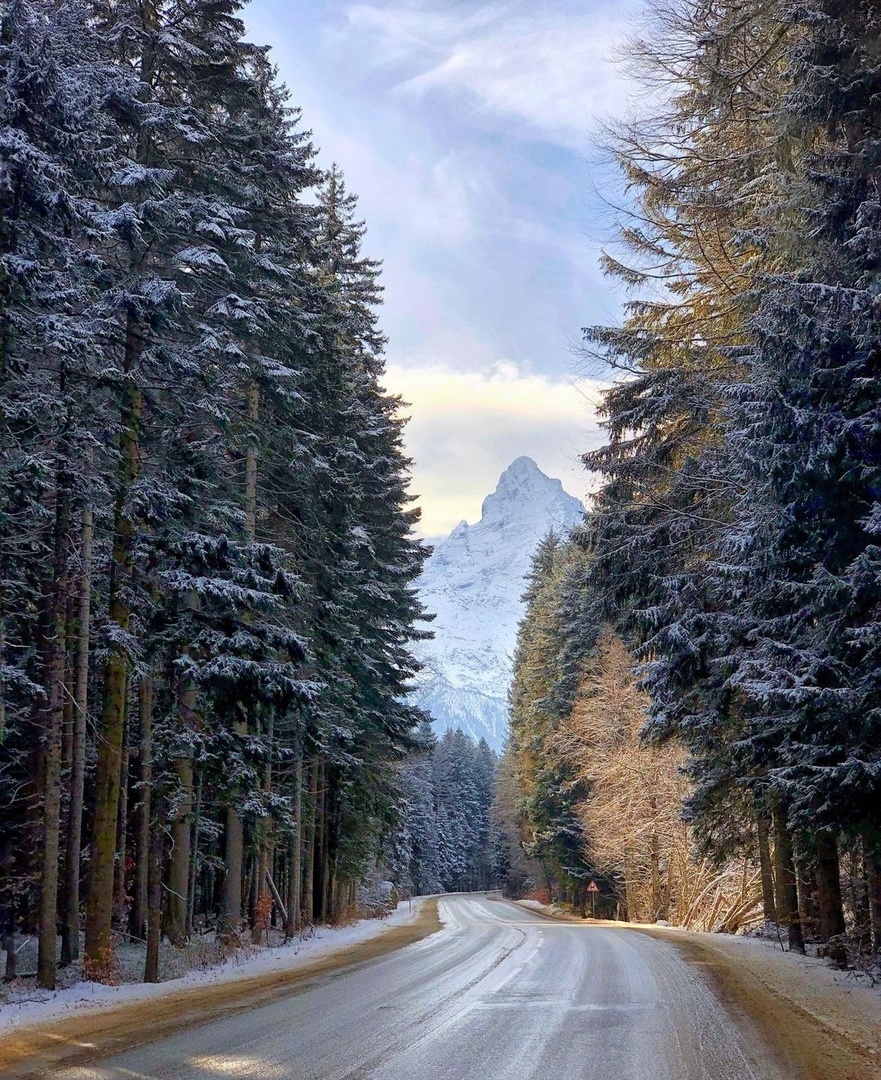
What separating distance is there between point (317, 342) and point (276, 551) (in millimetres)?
5620

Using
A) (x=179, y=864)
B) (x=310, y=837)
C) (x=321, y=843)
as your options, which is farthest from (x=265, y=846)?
(x=321, y=843)

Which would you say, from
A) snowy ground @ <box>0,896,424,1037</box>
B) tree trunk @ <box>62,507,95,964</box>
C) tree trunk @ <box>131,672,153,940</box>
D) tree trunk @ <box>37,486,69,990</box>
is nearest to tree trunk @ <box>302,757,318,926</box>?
snowy ground @ <box>0,896,424,1037</box>

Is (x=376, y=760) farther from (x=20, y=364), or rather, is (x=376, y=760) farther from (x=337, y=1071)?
(x=337, y=1071)

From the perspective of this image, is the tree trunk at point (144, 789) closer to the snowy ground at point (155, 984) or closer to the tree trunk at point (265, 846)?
the snowy ground at point (155, 984)

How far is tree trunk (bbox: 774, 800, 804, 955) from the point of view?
1678 cm

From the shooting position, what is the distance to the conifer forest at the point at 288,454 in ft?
36.2

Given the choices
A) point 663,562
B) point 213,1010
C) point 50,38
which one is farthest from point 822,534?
point 50,38

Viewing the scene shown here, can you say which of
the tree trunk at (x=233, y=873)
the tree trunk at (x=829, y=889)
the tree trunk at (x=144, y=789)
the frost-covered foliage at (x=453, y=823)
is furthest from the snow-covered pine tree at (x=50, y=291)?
the frost-covered foliage at (x=453, y=823)

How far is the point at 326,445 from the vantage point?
23672mm

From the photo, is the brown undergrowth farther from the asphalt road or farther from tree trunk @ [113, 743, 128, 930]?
tree trunk @ [113, 743, 128, 930]

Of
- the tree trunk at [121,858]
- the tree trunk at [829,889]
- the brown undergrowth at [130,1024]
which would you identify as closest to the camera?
the brown undergrowth at [130,1024]

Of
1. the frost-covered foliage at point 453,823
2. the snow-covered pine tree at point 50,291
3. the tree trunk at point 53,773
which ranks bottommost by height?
the frost-covered foliage at point 453,823

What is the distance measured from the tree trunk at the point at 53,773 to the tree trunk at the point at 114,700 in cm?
58

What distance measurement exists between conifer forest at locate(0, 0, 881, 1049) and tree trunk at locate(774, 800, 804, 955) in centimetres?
12
